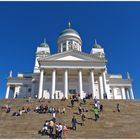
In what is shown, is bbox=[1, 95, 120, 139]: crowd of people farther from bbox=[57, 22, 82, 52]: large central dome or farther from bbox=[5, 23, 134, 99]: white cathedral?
bbox=[57, 22, 82, 52]: large central dome

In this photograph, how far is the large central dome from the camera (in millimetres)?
61928

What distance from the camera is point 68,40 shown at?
62.5 meters

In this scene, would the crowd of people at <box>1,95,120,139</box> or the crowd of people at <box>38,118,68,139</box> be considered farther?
the crowd of people at <box>1,95,120,139</box>

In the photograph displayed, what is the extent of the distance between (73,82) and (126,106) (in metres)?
19.5

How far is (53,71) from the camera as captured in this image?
4594 cm

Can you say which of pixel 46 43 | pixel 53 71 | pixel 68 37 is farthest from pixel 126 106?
pixel 46 43

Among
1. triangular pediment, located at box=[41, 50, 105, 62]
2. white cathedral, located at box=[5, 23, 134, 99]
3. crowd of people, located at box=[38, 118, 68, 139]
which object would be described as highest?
triangular pediment, located at box=[41, 50, 105, 62]

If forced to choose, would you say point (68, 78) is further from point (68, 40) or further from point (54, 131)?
point (54, 131)

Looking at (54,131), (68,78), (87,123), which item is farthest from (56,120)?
(68,78)

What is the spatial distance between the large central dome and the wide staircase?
33.1m

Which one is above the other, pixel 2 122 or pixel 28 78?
pixel 28 78

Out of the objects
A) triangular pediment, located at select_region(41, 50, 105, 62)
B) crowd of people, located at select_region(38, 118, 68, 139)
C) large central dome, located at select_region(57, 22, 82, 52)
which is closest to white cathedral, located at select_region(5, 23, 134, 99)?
triangular pediment, located at select_region(41, 50, 105, 62)

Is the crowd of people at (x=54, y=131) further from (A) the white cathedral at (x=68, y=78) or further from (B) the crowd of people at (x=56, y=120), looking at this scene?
(A) the white cathedral at (x=68, y=78)

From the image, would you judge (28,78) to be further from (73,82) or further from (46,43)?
(46,43)
